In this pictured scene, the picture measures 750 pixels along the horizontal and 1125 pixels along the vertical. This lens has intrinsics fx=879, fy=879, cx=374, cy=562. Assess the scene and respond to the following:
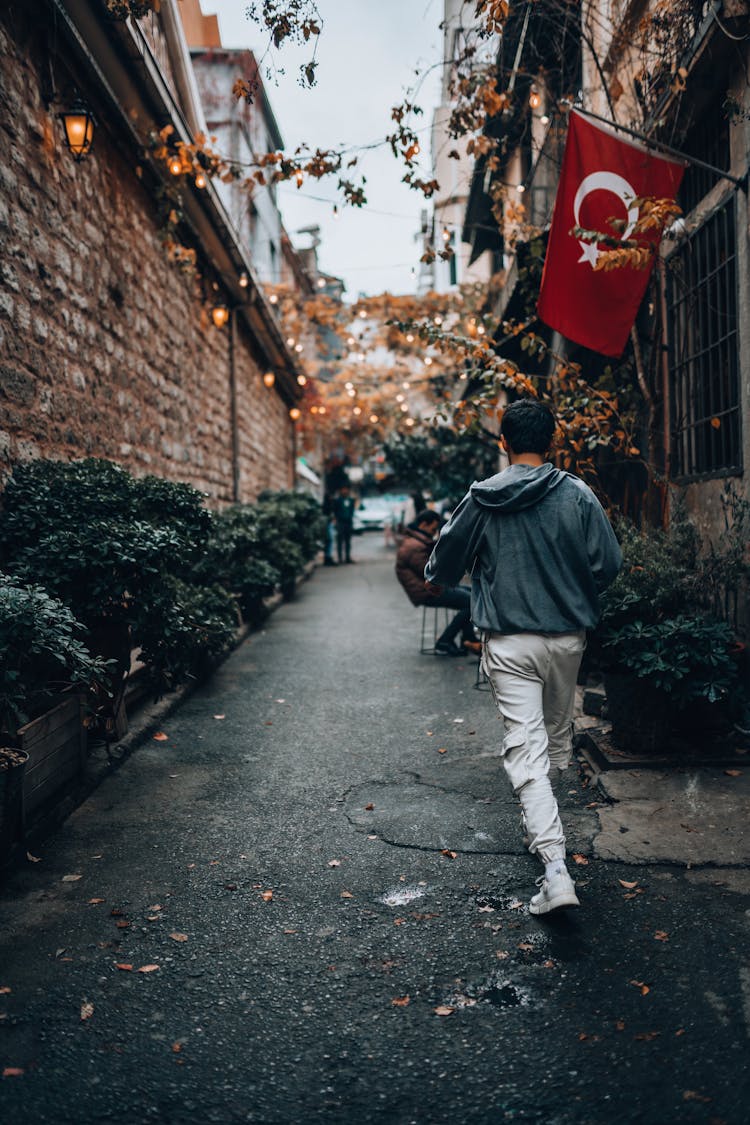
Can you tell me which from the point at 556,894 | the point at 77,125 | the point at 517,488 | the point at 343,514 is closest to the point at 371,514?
the point at 343,514

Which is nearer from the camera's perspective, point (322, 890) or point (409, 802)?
point (322, 890)

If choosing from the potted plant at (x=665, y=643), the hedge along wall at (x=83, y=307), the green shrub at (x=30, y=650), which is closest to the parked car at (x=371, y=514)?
the hedge along wall at (x=83, y=307)

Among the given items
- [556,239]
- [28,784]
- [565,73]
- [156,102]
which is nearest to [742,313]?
[556,239]

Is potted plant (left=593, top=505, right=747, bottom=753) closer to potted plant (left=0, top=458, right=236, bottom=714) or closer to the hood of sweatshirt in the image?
the hood of sweatshirt

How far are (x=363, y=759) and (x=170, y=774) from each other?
3.92ft

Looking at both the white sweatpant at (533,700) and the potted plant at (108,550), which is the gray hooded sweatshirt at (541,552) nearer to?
the white sweatpant at (533,700)

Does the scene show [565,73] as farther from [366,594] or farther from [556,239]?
[366,594]

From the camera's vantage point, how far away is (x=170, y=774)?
524cm

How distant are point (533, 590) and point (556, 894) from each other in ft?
3.74

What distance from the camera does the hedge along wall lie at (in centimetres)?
561

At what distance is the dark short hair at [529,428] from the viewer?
369 centimetres

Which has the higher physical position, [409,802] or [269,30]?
[269,30]

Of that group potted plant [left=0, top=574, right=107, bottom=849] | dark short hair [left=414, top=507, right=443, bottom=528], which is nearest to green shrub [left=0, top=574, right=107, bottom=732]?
potted plant [left=0, top=574, right=107, bottom=849]

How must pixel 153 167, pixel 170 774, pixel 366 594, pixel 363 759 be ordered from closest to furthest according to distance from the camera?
pixel 170 774 < pixel 363 759 < pixel 153 167 < pixel 366 594
